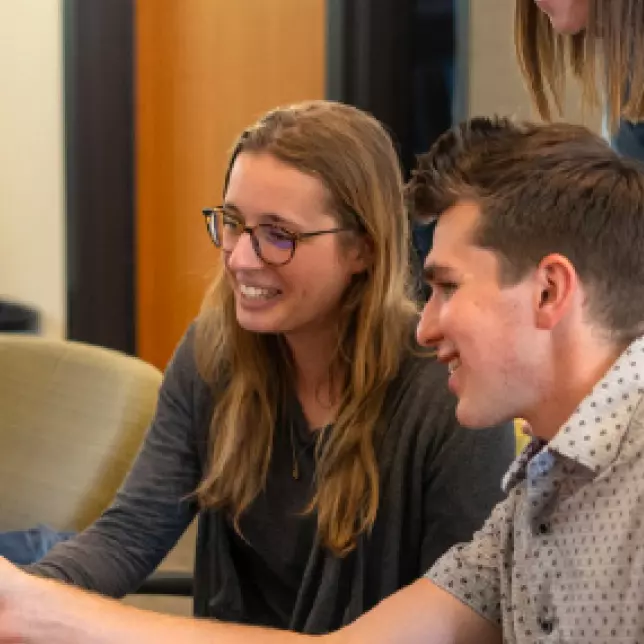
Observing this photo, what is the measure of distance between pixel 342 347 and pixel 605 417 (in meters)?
0.53

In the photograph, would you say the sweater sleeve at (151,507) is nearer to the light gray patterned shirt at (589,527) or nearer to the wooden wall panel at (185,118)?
the light gray patterned shirt at (589,527)

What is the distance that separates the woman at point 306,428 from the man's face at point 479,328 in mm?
310

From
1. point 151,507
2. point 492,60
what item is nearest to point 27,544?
point 151,507

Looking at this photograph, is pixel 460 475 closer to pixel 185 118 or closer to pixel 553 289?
pixel 553 289

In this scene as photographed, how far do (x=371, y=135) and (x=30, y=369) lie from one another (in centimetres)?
79

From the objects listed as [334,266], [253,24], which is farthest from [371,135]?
[253,24]

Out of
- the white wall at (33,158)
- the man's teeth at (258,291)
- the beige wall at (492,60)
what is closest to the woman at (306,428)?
the man's teeth at (258,291)

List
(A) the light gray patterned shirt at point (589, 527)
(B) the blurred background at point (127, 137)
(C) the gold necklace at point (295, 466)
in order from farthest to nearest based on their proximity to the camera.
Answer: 1. (B) the blurred background at point (127, 137)
2. (C) the gold necklace at point (295, 466)
3. (A) the light gray patterned shirt at point (589, 527)

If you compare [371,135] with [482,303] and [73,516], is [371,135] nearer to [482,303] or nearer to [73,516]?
[482,303]

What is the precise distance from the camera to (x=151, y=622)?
3.59 feet

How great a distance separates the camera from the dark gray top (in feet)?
4.23

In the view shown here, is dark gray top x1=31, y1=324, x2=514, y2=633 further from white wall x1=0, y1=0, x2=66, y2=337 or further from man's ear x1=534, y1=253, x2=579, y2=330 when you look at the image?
white wall x1=0, y1=0, x2=66, y2=337

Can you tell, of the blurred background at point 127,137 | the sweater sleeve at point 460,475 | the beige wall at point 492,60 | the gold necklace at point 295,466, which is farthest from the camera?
the blurred background at point 127,137

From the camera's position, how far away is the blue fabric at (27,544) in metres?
1.57
